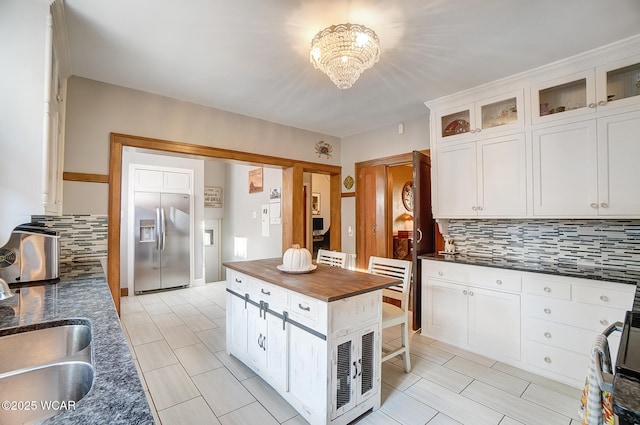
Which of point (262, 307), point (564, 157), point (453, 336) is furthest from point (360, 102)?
point (453, 336)

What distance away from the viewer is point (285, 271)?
7.48ft

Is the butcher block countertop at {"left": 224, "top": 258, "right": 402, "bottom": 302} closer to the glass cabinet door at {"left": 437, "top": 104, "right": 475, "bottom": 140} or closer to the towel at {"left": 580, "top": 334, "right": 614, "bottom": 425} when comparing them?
the towel at {"left": 580, "top": 334, "right": 614, "bottom": 425}

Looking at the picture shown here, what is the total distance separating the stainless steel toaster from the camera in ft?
5.60

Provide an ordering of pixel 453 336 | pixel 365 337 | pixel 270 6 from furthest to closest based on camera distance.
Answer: pixel 453 336 → pixel 365 337 → pixel 270 6

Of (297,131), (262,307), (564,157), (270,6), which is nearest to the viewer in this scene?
(270,6)

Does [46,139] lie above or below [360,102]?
below

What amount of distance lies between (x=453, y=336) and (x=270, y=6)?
126 inches

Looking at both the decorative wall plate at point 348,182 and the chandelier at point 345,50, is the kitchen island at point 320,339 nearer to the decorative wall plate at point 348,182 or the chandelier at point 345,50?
the chandelier at point 345,50

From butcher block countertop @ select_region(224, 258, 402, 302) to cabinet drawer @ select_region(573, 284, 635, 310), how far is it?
138 cm

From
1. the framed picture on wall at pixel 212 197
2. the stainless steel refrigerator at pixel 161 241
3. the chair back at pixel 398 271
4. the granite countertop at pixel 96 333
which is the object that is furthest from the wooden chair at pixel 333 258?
the framed picture on wall at pixel 212 197

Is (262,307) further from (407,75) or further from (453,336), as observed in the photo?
(407,75)

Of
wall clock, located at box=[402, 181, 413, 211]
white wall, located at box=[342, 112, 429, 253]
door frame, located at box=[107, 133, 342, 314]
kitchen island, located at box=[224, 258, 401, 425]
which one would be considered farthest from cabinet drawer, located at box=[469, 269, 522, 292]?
wall clock, located at box=[402, 181, 413, 211]

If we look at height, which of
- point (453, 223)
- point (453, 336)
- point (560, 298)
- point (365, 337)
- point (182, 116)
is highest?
point (182, 116)

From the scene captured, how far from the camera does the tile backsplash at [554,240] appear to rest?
2348 millimetres
